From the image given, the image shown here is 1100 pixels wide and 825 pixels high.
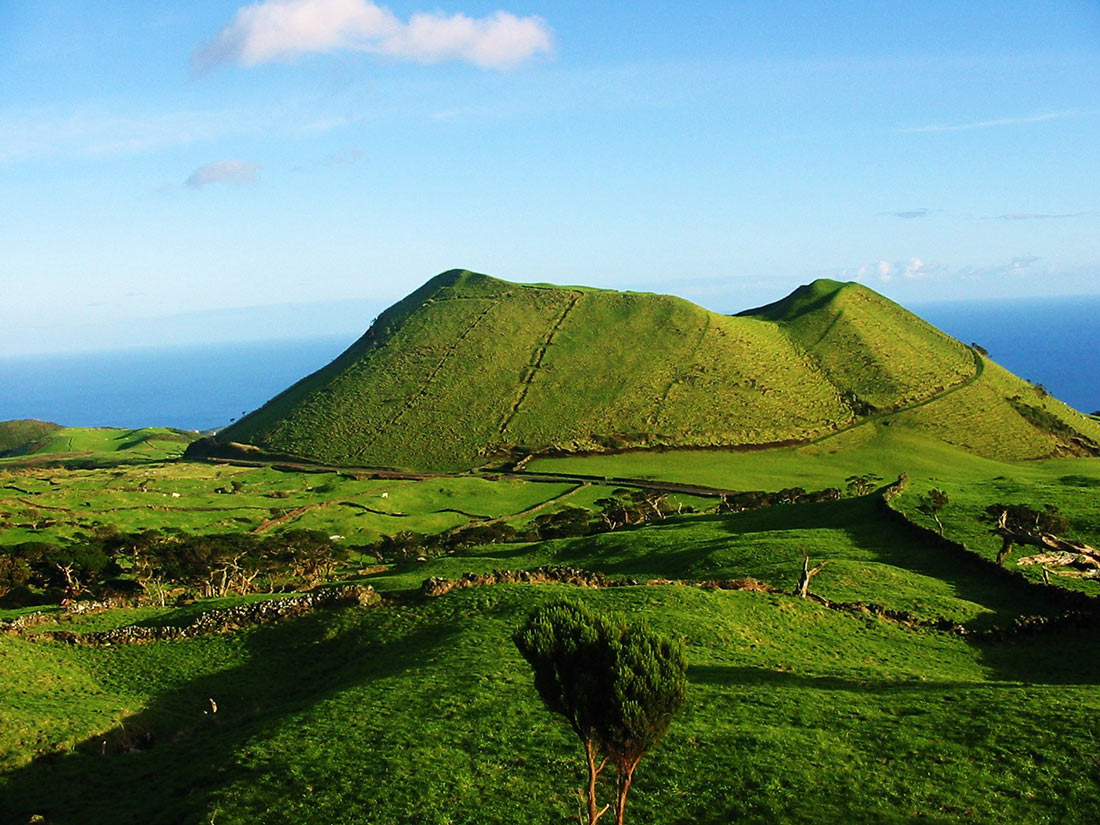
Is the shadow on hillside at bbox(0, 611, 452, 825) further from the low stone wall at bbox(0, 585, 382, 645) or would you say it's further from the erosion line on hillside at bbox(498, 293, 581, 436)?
the erosion line on hillside at bbox(498, 293, 581, 436)

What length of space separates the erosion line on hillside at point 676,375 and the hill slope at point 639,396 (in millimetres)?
242

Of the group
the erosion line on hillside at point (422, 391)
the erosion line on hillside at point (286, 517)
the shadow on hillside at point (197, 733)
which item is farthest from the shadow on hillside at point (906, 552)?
the erosion line on hillside at point (422, 391)

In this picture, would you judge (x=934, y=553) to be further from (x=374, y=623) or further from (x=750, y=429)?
(x=750, y=429)

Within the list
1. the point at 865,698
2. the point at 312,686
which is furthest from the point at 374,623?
the point at 865,698

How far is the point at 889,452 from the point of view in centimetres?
14200

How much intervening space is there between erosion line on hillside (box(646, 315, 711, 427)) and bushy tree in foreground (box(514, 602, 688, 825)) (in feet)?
465

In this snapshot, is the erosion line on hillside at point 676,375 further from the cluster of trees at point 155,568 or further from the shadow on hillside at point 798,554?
the cluster of trees at point 155,568

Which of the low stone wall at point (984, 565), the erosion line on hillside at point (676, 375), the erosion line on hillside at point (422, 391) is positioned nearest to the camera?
the low stone wall at point (984, 565)

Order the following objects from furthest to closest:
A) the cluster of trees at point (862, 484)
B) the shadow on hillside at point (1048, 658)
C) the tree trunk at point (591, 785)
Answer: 1. the cluster of trees at point (862, 484)
2. the shadow on hillside at point (1048, 658)
3. the tree trunk at point (591, 785)

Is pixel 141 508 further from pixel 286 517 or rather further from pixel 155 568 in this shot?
pixel 155 568

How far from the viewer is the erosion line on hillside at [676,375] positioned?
159 m

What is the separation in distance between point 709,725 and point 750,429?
443 feet

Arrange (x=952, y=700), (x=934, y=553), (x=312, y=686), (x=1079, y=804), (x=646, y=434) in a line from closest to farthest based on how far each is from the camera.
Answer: (x=1079, y=804) < (x=952, y=700) < (x=312, y=686) < (x=934, y=553) < (x=646, y=434)

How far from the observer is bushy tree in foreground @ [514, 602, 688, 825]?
48.7ft
